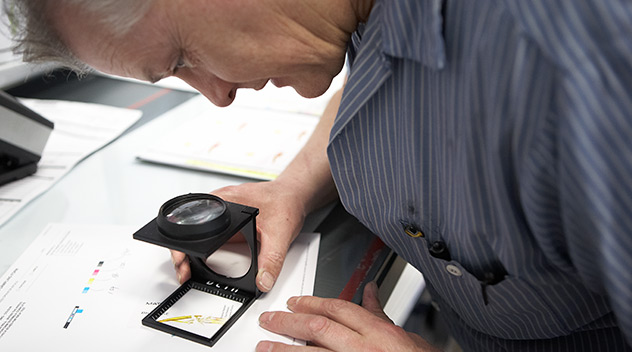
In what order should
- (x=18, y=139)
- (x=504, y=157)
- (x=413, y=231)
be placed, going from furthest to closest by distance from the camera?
(x=18, y=139) → (x=413, y=231) → (x=504, y=157)

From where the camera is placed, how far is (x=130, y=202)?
123 centimetres

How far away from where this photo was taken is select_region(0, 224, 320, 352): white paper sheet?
831 mm

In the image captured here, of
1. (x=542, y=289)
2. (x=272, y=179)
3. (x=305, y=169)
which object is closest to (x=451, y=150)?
(x=542, y=289)

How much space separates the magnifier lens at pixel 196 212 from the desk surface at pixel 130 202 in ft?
0.76

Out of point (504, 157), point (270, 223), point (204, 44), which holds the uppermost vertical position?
point (204, 44)

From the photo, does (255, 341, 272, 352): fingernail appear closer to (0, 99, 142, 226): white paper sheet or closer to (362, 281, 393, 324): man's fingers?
(362, 281, 393, 324): man's fingers

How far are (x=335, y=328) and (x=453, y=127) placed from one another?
35 cm

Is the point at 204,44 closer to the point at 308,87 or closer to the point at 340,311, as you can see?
the point at 308,87

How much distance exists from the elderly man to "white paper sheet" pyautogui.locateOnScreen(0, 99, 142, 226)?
535 millimetres

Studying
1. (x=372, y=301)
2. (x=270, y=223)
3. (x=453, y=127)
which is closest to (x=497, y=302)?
(x=372, y=301)

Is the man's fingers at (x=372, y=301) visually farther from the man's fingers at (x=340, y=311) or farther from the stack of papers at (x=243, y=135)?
the stack of papers at (x=243, y=135)

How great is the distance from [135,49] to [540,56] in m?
0.54

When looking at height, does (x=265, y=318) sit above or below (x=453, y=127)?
below

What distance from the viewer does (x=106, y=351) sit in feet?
2.65
